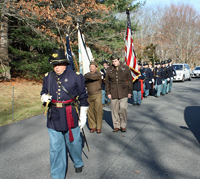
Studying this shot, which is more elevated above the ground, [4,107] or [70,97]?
[70,97]

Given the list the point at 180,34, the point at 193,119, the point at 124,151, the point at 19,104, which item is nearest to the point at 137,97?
the point at 193,119

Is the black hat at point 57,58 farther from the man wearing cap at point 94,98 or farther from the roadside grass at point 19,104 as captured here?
the roadside grass at point 19,104

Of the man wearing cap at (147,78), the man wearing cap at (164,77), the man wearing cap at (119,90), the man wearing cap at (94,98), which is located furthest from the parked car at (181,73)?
the man wearing cap at (94,98)

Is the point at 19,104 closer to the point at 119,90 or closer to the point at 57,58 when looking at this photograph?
the point at 119,90

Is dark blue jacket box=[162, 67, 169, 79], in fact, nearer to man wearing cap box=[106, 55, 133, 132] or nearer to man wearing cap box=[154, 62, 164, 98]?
man wearing cap box=[154, 62, 164, 98]

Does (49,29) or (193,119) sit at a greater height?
(49,29)

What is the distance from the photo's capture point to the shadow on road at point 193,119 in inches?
238

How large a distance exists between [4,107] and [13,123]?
3.20m

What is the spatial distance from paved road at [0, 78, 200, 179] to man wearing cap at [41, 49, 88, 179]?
0.44 m

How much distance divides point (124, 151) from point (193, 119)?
12.2ft

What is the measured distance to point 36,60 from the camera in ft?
58.4

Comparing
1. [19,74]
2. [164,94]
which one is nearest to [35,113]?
[164,94]

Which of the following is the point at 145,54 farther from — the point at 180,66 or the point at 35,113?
the point at 35,113

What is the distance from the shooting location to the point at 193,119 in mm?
7457
